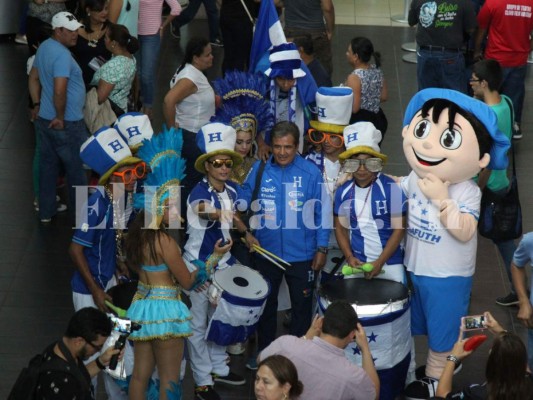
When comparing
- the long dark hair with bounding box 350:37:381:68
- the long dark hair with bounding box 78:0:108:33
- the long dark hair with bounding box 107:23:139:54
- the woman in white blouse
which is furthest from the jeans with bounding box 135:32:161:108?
the long dark hair with bounding box 350:37:381:68

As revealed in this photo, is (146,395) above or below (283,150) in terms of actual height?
below

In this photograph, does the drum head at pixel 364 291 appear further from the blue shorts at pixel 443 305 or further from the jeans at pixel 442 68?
the jeans at pixel 442 68

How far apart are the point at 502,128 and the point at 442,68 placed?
3.13 metres

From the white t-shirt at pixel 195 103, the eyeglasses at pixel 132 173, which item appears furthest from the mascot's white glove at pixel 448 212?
the white t-shirt at pixel 195 103

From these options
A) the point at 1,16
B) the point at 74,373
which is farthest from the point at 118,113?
the point at 1,16

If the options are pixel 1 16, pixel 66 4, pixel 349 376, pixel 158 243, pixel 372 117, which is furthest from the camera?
pixel 1 16

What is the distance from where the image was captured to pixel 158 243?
6.50 m

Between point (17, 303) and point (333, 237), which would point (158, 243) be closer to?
point (333, 237)

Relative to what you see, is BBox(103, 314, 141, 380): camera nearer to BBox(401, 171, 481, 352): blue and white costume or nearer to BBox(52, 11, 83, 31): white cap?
BBox(401, 171, 481, 352): blue and white costume

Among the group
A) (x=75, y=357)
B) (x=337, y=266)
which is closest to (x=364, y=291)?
(x=337, y=266)

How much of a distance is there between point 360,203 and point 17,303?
290cm

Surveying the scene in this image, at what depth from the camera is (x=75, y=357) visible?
5910 millimetres

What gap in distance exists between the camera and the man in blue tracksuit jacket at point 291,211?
7.48m

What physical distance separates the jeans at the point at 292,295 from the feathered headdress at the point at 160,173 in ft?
3.46
